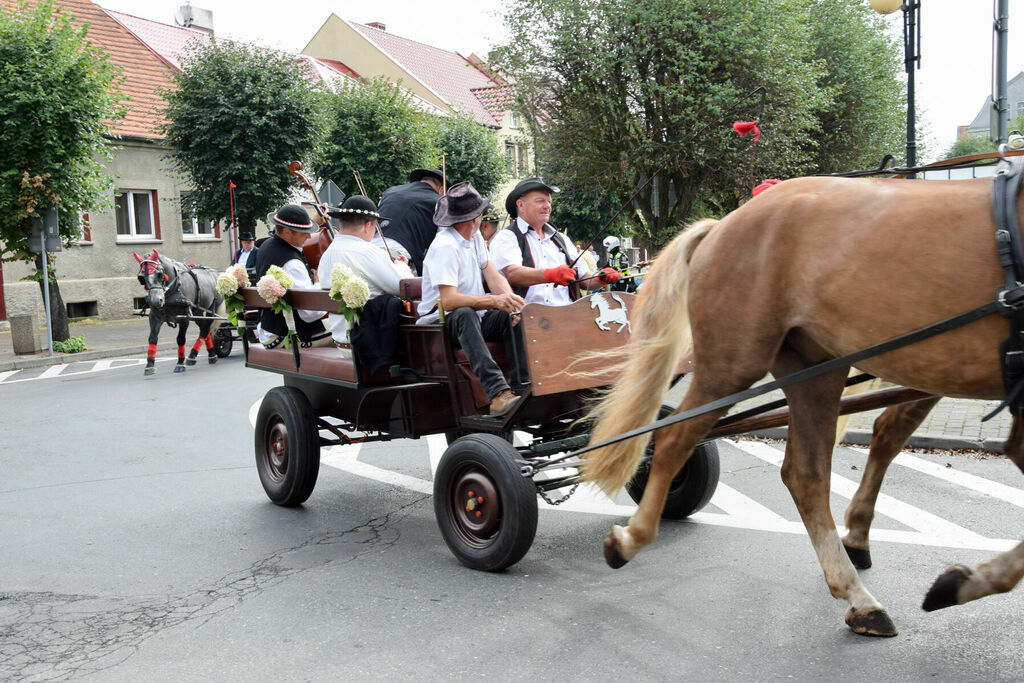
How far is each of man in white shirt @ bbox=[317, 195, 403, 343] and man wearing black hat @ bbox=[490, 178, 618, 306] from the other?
2.22ft

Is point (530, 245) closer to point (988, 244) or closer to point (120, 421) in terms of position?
point (988, 244)

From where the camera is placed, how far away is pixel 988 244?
291cm

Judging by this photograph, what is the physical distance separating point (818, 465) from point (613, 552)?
0.93m

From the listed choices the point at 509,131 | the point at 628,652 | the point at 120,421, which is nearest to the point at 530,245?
the point at 628,652

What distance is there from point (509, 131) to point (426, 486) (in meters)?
42.8

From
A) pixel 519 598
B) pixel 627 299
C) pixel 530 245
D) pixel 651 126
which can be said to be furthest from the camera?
pixel 651 126

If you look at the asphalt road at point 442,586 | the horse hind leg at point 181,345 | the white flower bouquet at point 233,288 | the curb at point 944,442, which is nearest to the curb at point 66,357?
the horse hind leg at point 181,345

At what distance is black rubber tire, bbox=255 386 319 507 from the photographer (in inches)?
217

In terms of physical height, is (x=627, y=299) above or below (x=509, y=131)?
below

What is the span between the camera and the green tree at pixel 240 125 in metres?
21.0

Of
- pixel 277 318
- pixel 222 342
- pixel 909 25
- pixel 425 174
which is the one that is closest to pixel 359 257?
pixel 277 318

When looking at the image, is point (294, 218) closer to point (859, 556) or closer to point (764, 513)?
point (764, 513)

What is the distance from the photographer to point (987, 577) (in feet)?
10.2

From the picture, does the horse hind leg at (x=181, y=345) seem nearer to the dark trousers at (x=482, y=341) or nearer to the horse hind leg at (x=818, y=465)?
the dark trousers at (x=482, y=341)
